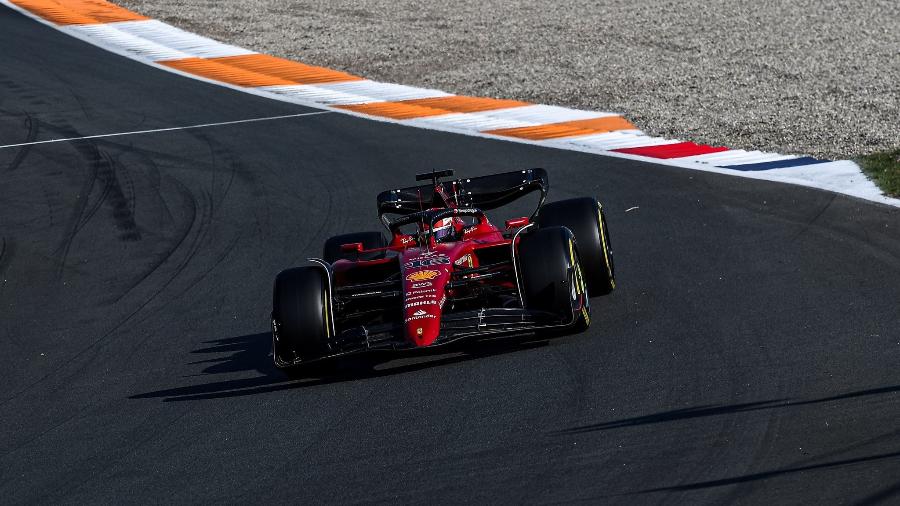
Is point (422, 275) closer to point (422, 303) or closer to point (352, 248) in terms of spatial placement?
point (422, 303)

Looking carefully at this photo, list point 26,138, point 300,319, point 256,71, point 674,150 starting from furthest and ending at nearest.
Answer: point 256,71 < point 26,138 < point 674,150 < point 300,319

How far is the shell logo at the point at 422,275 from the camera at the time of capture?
876cm

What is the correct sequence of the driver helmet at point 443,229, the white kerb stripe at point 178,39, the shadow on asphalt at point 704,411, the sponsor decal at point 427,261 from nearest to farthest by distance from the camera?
the shadow on asphalt at point 704,411, the sponsor decal at point 427,261, the driver helmet at point 443,229, the white kerb stripe at point 178,39

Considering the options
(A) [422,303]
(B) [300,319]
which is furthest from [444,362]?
(B) [300,319]

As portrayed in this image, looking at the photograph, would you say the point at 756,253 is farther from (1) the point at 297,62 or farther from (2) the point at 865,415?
(1) the point at 297,62

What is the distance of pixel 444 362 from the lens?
877 centimetres

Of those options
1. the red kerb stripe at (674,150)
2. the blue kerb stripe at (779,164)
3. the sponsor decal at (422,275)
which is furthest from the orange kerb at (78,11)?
the sponsor decal at (422,275)

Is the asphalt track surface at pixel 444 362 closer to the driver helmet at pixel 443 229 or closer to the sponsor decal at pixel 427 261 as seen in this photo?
the sponsor decal at pixel 427 261

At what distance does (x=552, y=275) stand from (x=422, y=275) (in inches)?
34.2

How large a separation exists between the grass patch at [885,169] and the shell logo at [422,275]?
18.1 ft

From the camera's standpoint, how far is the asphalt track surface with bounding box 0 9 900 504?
264 inches

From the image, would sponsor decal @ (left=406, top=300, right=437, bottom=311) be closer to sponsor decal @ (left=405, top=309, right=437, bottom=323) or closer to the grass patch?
sponsor decal @ (left=405, top=309, right=437, bottom=323)

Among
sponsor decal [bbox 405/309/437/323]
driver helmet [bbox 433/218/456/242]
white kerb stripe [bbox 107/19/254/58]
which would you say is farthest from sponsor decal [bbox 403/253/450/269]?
white kerb stripe [bbox 107/19/254/58]

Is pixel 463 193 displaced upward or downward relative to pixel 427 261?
upward
